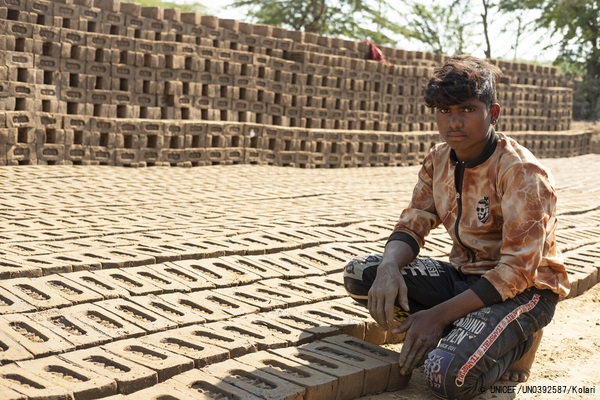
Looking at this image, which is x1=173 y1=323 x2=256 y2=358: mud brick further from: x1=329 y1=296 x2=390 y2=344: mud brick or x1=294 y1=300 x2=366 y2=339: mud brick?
x1=329 y1=296 x2=390 y2=344: mud brick

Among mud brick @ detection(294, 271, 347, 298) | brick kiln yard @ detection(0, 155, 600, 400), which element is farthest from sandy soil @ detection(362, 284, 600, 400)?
mud brick @ detection(294, 271, 347, 298)

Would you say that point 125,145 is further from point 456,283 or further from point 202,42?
point 456,283

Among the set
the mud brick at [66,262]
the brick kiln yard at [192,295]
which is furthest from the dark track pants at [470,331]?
the mud brick at [66,262]

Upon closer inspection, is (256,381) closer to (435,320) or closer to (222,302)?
(435,320)

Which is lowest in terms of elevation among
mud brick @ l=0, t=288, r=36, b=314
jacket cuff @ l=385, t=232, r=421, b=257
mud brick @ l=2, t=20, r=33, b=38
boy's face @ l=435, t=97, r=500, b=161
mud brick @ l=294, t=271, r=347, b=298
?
mud brick @ l=294, t=271, r=347, b=298

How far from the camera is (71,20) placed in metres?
8.42

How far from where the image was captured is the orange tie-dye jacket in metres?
2.83

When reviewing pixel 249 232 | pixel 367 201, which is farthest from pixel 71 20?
pixel 249 232

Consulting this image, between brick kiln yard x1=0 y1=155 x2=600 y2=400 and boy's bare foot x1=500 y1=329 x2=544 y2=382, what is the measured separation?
89mm

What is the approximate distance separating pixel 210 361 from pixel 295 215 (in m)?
3.15

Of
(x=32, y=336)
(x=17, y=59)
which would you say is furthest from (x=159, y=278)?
(x=17, y=59)

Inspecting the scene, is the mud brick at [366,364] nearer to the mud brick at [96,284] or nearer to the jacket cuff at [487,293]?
the jacket cuff at [487,293]

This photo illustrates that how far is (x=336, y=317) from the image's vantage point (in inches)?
140

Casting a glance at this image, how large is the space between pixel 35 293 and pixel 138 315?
482 mm
